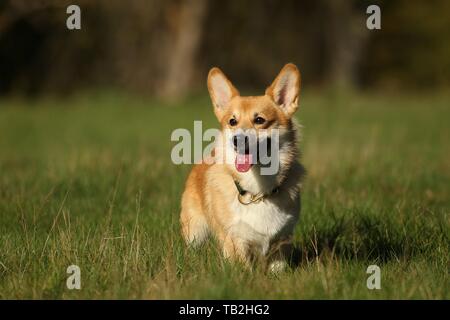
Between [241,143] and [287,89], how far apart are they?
589 millimetres

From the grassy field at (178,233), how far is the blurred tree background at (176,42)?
7.21m

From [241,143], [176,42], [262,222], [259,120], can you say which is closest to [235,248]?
[262,222]

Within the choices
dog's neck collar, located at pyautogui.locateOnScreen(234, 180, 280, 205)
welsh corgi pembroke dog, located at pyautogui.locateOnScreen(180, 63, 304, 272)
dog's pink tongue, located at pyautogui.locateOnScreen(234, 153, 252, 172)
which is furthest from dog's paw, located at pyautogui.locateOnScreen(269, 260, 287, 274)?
dog's pink tongue, located at pyautogui.locateOnScreen(234, 153, 252, 172)

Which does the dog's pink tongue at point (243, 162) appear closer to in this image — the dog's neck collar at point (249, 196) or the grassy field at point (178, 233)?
the dog's neck collar at point (249, 196)

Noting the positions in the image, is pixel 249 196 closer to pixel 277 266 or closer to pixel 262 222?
pixel 262 222

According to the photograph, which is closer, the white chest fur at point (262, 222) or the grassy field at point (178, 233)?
the grassy field at point (178, 233)

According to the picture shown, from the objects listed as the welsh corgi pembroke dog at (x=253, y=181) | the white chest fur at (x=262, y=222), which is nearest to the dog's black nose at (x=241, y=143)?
the welsh corgi pembroke dog at (x=253, y=181)

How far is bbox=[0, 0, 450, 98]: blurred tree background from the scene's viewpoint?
52.8 ft

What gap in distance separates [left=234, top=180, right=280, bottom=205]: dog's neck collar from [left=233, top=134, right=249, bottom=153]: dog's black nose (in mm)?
223

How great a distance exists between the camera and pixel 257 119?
159 inches

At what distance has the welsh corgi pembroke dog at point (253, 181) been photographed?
383cm

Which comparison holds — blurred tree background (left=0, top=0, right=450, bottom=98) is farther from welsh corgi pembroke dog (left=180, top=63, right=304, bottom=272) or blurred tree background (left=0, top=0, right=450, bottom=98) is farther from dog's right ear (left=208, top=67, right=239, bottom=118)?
welsh corgi pembroke dog (left=180, top=63, right=304, bottom=272)

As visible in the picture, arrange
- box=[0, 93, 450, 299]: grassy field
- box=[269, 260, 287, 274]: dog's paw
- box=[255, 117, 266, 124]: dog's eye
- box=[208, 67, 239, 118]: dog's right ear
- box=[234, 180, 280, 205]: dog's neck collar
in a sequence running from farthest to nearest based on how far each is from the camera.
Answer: box=[208, 67, 239, 118]: dog's right ear, box=[255, 117, 266, 124]: dog's eye, box=[234, 180, 280, 205]: dog's neck collar, box=[269, 260, 287, 274]: dog's paw, box=[0, 93, 450, 299]: grassy field
